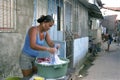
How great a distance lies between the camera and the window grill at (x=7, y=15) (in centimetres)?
581

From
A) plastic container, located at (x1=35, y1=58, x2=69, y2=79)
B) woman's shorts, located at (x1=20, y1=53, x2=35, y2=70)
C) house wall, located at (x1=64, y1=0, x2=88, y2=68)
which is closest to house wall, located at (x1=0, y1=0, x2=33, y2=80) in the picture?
woman's shorts, located at (x1=20, y1=53, x2=35, y2=70)

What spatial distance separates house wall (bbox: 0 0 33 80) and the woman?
1.27m

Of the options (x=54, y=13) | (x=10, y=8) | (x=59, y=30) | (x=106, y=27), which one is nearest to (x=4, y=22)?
(x=10, y=8)

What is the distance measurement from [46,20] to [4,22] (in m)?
1.91

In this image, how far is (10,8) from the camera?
241 inches

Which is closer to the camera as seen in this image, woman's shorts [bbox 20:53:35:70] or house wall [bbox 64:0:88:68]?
woman's shorts [bbox 20:53:35:70]

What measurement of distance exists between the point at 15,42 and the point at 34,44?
91.4 inches

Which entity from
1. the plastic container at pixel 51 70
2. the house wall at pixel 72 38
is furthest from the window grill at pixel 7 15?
the house wall at pixel 72 38

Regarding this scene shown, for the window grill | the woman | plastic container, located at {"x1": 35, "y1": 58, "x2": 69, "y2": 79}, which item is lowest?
plastic container, located at {"x1": 35, "y1": 58, "x2": 69, "y2": 79}

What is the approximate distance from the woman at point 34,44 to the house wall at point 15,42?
1274 mm

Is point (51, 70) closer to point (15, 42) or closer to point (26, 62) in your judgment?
point (26, 62)

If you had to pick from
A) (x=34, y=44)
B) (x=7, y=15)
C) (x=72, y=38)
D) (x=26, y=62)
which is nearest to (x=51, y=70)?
(x=34, y=44)

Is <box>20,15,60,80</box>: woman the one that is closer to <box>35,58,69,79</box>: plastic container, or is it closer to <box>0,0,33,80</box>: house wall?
<box>35,58,69,79</box>: plastic container

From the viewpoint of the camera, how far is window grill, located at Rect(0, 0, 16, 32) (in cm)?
581
